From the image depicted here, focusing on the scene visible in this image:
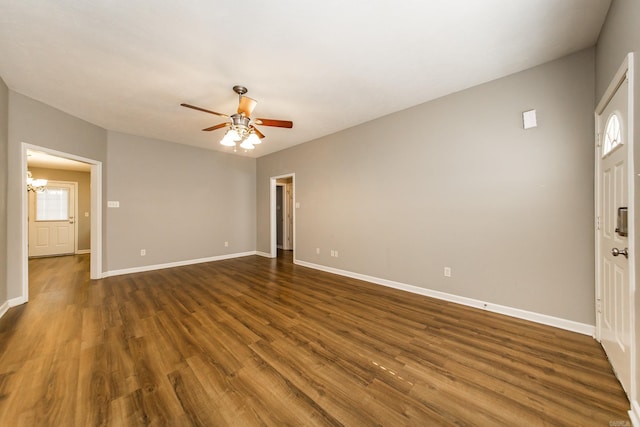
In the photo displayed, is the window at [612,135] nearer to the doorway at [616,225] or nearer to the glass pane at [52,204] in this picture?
the doorway at [616,225]

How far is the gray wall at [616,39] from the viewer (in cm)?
145

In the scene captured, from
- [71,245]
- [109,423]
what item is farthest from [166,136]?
[71,245]

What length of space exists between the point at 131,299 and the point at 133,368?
189cm

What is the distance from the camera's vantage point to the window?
5.64 ft

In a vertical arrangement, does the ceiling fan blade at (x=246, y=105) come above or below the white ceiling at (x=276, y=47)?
below

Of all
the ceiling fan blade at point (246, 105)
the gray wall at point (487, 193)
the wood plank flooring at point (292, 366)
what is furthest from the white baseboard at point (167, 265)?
the ceiling fan blade at point (246, 105)

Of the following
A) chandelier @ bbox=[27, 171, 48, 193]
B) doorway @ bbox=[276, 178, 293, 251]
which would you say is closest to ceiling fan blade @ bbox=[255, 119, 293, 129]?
doorway @ bbox=[276, 178, 293, 251]

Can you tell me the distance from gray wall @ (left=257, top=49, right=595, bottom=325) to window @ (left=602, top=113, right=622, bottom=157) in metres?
0.39

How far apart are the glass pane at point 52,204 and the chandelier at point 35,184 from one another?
0.22 metres

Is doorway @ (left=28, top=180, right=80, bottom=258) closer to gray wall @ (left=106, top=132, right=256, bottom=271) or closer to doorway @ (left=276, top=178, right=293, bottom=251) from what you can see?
gray wall @ (left=106, top=132, right=256, bottom=271)

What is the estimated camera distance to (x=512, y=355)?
6.53ft

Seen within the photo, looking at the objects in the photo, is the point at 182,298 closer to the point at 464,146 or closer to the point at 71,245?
the point at 464,146

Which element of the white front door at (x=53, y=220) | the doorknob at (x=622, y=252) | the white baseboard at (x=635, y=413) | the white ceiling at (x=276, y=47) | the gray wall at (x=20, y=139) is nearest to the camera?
the white baseboard at (x=635, y=413)

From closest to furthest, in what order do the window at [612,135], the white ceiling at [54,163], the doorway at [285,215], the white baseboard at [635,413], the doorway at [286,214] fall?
1. the white baseboard at [635,413]
2. the window at [612,135]
3. the white ceiling at [54,163]
4. the doorway at [285,215]
5. the doorway at [286,214]
